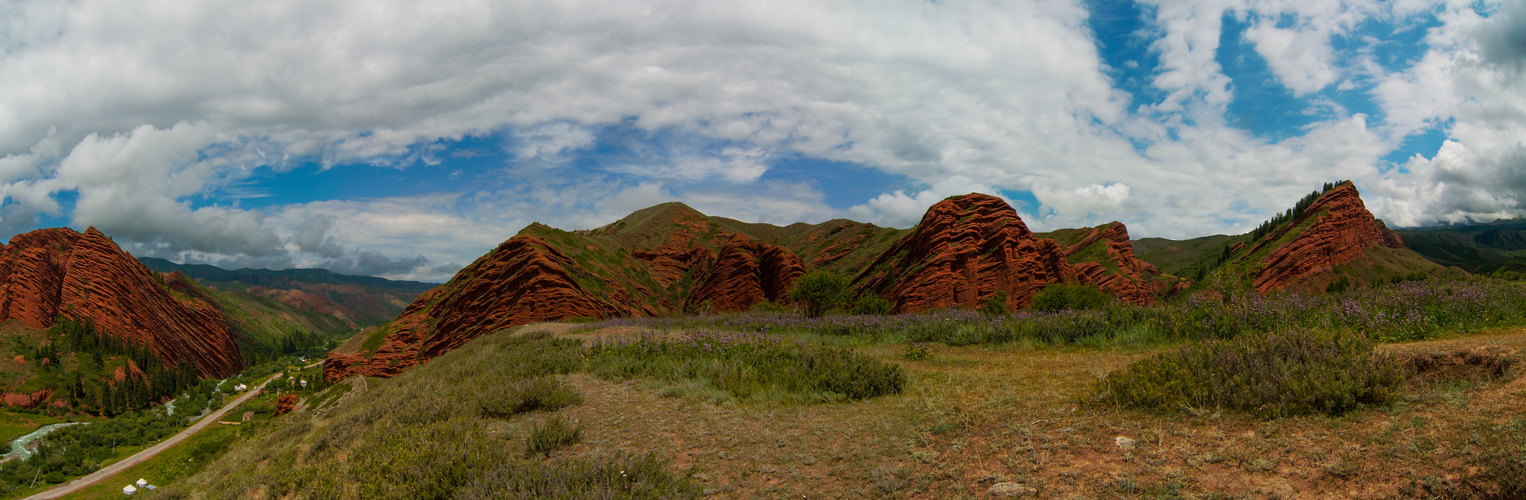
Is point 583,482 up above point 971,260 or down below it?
below

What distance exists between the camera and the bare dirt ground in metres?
3.71

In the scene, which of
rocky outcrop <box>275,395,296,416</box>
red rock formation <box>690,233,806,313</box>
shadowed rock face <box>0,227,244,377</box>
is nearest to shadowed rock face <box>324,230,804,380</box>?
rocky outcrop <box>275,395,296,416</box>

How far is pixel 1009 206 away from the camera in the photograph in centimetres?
5375

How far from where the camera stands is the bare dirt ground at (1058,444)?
3709 millimetres

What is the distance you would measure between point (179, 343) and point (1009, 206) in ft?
614

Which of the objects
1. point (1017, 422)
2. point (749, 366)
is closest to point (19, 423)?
point (749, 366)

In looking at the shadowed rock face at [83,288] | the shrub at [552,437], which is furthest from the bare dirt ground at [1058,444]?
the shadowed rock face at [83,288]

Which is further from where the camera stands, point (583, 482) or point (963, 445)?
point (963, 445)

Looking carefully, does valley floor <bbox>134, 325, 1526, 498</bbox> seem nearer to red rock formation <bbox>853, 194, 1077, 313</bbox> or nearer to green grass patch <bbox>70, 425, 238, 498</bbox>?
red rock formation <bbox>853, 194, 1077, 313</bbox>

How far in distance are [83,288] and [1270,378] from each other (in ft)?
607

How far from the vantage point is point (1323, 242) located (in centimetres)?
8506

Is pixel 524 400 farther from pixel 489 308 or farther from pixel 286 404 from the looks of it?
pixel 286 404

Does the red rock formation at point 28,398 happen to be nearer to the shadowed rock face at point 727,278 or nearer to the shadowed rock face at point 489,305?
the shadowed rock face at point 727,278

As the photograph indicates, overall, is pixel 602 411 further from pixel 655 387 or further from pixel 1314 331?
pixel 1314 331
